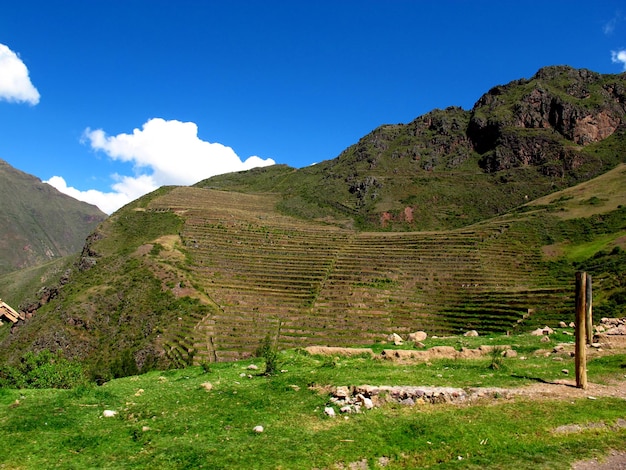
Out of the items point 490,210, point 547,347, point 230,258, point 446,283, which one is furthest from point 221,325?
point 490,210

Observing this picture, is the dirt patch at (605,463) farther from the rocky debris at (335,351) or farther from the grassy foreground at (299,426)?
the rocky debris at (335,351)

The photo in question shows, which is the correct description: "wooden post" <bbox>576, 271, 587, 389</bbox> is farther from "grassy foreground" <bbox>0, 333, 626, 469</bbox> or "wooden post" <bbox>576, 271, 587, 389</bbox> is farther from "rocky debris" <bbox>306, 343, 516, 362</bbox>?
"rocky debris" <bbox>306, 343, 516, 362</bbox>

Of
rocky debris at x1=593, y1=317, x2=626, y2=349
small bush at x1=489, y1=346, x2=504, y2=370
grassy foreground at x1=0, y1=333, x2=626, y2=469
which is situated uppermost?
rocky debris at x1=593, y1=317, x2=626, y2=349

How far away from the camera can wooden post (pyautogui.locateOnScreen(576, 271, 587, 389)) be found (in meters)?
10.1

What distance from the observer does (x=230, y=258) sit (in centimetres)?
5447

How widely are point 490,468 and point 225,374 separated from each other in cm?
908

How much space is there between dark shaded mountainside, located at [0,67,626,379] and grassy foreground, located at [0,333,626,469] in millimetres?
12892

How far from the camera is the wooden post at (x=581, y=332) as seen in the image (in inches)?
399

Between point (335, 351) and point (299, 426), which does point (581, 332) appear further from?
point (335, 351)

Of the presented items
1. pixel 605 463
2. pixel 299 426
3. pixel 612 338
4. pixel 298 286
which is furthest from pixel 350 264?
pixel 605 463

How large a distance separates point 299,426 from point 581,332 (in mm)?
7710

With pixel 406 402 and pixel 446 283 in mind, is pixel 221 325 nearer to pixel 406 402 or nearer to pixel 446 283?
pixel 446 283

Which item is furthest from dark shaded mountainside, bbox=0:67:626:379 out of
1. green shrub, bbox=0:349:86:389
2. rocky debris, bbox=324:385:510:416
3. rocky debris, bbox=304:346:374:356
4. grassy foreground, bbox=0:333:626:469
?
rocky debris, bbox=324:385:510:416

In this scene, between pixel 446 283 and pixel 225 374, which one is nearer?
pixel 225 374
